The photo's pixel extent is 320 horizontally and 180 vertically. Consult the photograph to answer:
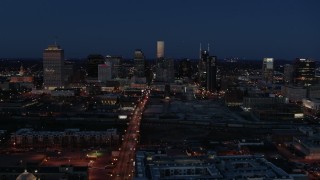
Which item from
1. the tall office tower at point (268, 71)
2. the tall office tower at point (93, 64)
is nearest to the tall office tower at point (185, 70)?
the tall office tower at point (268, 71)

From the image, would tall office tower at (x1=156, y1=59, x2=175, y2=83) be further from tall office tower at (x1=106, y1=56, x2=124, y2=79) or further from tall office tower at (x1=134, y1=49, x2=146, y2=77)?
tall office tower at (x1=106, y1=56, x2=124, y2=79)

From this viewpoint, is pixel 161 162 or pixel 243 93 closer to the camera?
pixel 161 162

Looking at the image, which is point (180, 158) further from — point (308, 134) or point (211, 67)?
point (211, 67)

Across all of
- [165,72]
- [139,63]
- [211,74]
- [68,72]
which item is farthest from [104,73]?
[211,74]

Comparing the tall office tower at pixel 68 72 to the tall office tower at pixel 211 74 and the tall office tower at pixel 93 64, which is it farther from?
the tall office tower at pixel 211 74

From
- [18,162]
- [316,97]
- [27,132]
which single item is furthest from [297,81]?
[18,162]

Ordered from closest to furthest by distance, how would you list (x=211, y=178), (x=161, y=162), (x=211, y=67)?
1. (x=211, y=178)
2. (x=161, y=162)
3. (x=211, y=67)

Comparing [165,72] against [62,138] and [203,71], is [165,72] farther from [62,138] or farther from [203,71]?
[62,138]

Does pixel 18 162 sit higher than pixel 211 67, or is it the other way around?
pixel 211 67

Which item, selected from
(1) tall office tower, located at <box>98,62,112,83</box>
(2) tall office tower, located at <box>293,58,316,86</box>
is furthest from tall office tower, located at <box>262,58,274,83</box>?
(1) tall office tower, located at <box>98,62,112,83</box>
